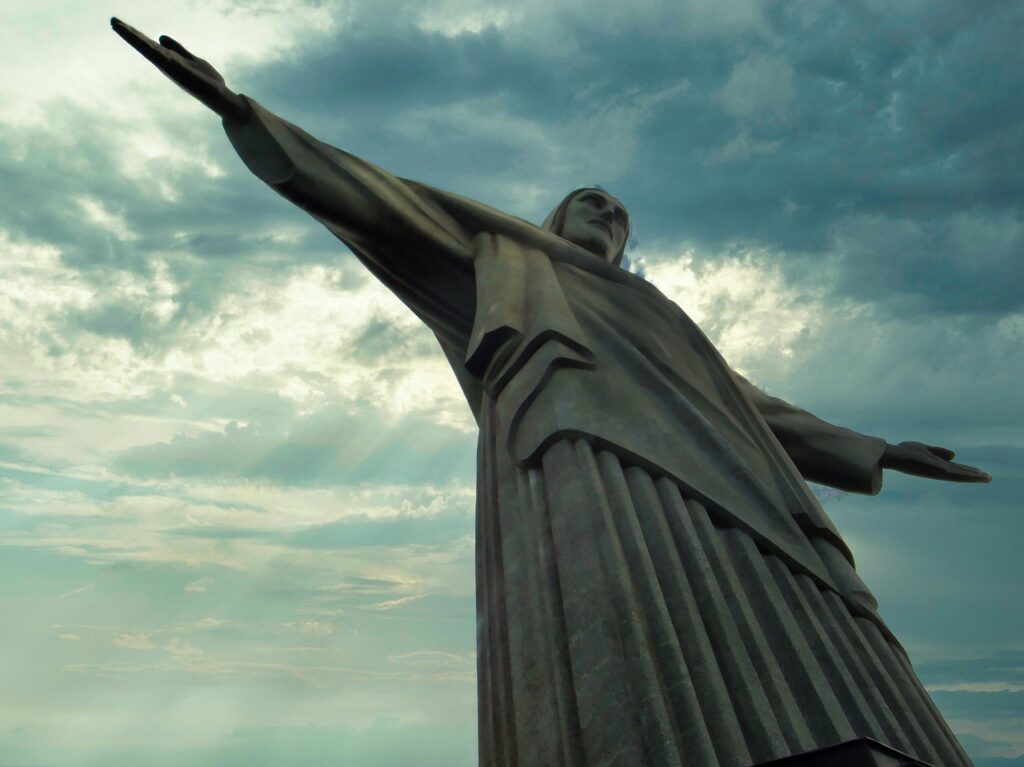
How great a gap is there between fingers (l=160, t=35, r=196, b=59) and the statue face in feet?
10.5

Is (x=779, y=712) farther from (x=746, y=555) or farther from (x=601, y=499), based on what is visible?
(x=601, y=499)

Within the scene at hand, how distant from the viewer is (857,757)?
1.47 meters

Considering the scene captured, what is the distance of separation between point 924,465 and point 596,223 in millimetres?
3213

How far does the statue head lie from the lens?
6.78m

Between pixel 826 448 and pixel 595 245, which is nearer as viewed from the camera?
pixel 826 448

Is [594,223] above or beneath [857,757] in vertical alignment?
above

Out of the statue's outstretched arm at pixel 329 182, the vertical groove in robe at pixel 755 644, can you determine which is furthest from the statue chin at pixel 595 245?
the vertical groove in robe at pixel 755 644

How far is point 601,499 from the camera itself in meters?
3.58

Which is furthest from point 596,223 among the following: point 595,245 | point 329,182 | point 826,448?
point 826,448

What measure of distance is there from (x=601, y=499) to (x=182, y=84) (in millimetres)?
A: 3590

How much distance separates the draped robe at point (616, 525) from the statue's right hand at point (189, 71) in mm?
144

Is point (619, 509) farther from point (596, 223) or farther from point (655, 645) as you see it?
point (596, 223)

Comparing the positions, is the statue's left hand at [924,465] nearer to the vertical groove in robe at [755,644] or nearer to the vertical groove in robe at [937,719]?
the vertical groove in robe at [937,719]

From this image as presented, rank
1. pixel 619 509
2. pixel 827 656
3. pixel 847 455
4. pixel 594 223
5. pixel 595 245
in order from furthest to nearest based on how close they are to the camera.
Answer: pixel 594 223, pixel 595 245, pixel 847 455, pixel 619 509, pixel 827 656
